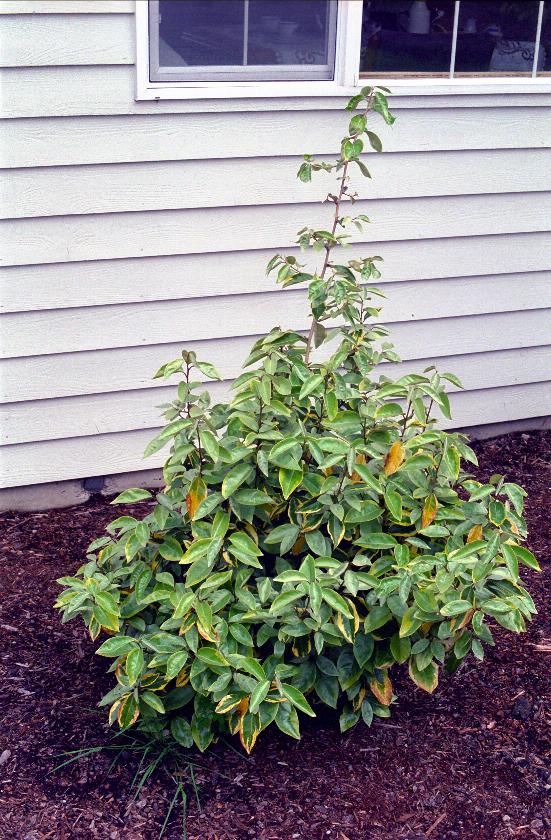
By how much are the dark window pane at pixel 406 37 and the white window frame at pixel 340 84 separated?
51 millimetres

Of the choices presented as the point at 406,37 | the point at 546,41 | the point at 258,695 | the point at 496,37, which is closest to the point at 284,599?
the point at 258,695

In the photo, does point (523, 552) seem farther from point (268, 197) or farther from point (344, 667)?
point (268, 197)

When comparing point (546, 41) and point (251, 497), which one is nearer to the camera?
point (251, 497)

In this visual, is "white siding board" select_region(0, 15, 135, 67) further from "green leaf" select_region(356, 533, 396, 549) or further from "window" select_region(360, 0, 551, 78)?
"green leaf" select_region(356, 533, 396, 549)

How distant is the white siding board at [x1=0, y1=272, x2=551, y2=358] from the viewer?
3.48 meters

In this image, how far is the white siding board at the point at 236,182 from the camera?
332 centimetres

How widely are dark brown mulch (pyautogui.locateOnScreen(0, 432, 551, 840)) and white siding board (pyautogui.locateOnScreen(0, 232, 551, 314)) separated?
116 cm

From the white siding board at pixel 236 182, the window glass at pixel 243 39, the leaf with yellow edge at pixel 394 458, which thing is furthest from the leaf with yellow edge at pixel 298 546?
the window glass at pixel 243 39

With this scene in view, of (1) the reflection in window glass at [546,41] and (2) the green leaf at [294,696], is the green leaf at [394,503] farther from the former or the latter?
(1) the reflection in window glass at [546,41]

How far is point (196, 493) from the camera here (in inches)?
91.5

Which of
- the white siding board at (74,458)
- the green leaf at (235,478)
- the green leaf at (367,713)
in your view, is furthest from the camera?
the white siding board at (74,458)

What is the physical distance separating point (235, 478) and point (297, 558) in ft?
1.19

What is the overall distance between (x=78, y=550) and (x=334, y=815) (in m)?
1.51

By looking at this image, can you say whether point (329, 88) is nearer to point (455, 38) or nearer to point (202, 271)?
point (455, 38)
